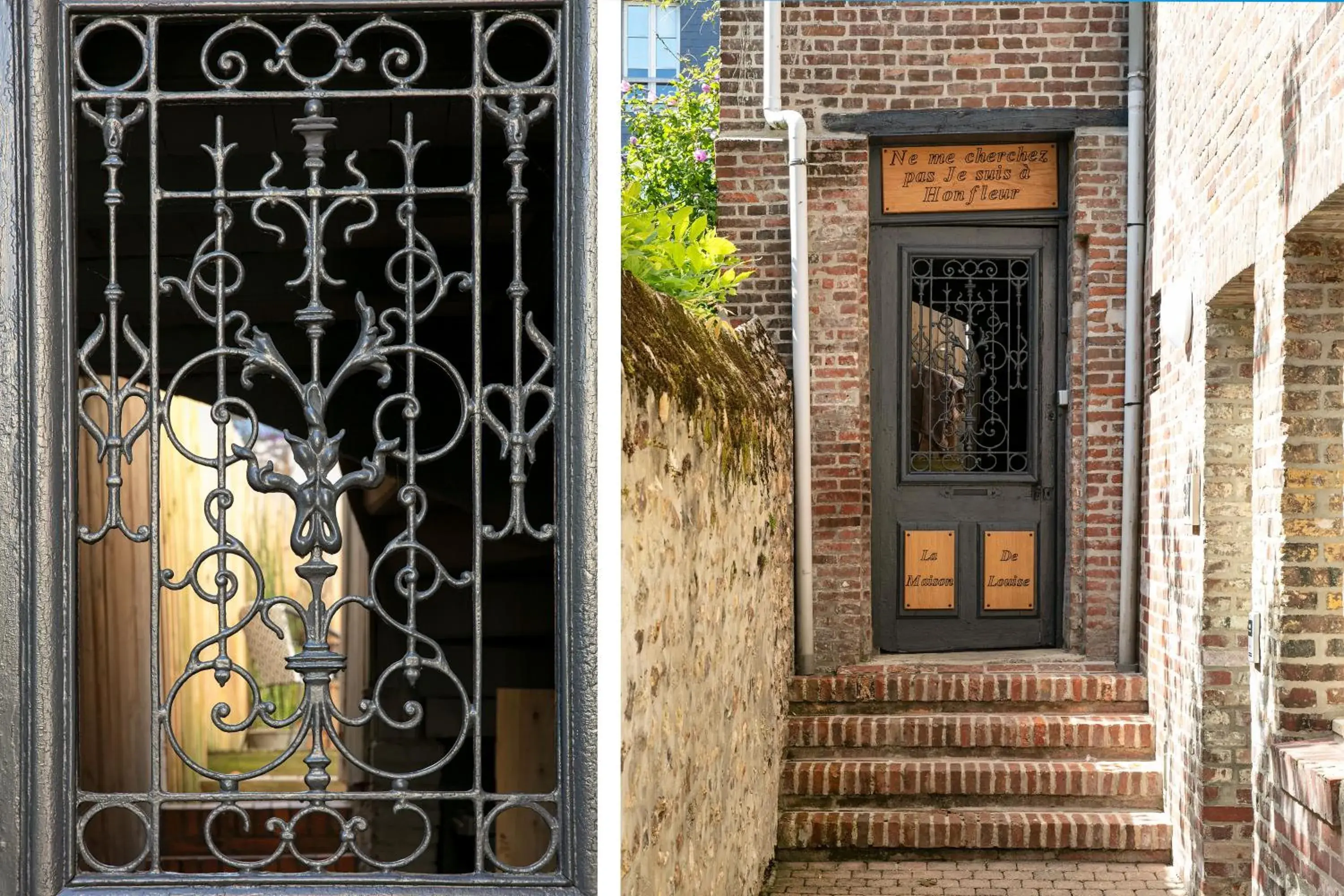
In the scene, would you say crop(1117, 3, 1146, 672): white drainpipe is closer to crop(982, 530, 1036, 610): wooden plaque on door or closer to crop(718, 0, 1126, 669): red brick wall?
crop(718, 0, 1126, 669): red brick wall

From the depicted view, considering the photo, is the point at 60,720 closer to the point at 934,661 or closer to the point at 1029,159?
the point at 934,661

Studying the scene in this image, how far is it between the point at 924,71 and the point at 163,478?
4.83m

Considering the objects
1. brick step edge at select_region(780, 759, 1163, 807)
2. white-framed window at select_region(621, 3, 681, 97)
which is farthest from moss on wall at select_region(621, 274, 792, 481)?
white-framed window at select_region(621, 3, 681, 97)

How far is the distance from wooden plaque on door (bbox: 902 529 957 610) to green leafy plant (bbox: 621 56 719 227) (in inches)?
182

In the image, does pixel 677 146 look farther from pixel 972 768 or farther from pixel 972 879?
pixel 972 879

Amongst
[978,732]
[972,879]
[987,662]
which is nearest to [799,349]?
[987,662]

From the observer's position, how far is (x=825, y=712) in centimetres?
773

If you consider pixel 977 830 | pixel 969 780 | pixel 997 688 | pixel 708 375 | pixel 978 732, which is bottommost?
pixel 977 830

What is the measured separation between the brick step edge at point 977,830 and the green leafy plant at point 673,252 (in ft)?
10.6

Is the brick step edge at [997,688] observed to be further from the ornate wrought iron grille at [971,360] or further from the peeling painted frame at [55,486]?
the peeling painted frame at [55,486]

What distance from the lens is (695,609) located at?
13.5 ft

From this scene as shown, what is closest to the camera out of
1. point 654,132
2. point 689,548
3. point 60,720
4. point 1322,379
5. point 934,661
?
point 60,720

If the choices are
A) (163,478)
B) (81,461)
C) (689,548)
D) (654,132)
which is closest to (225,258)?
(689,548)

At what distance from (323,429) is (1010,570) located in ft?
21.3
